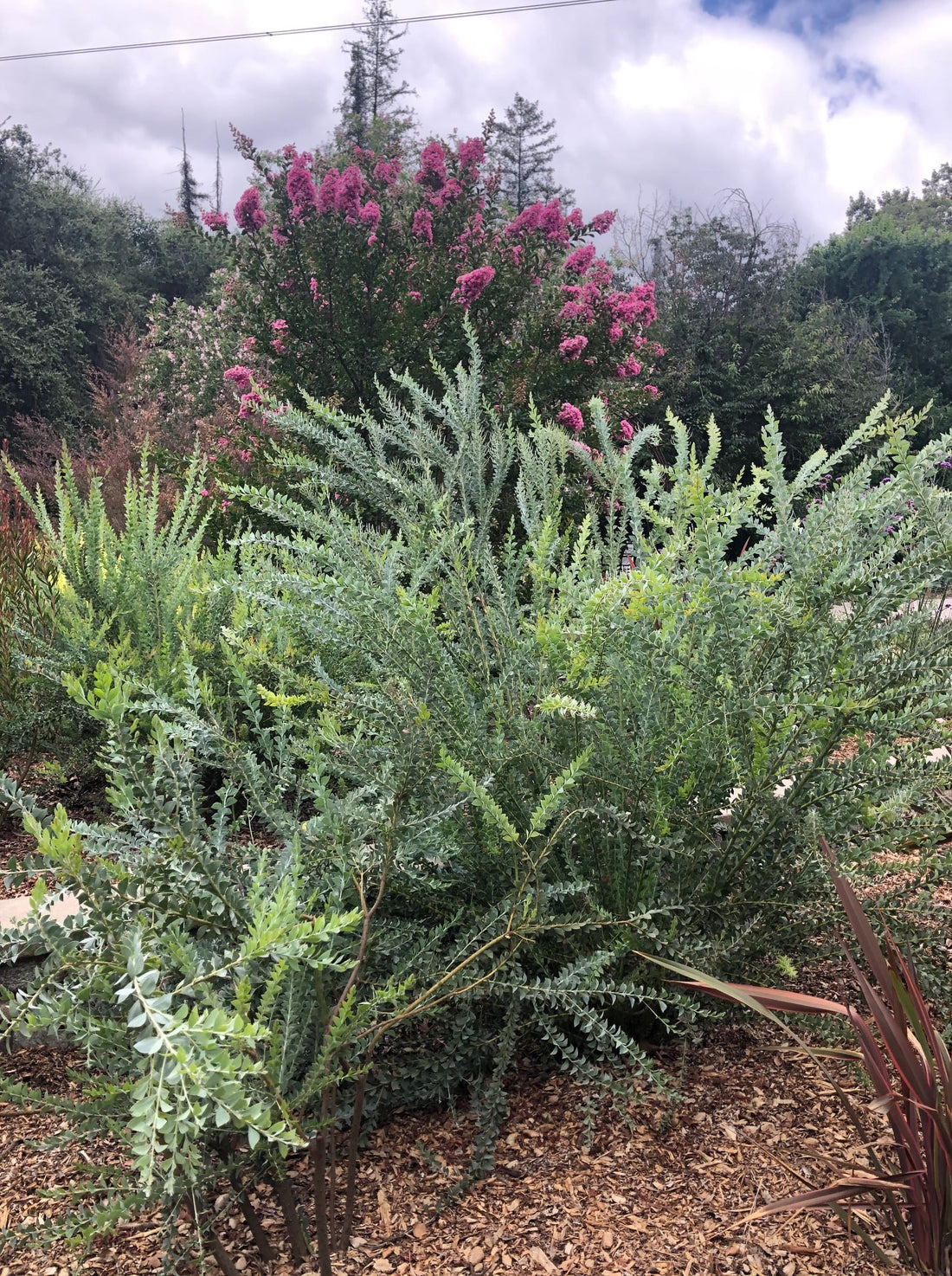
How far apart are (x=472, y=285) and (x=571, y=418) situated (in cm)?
137

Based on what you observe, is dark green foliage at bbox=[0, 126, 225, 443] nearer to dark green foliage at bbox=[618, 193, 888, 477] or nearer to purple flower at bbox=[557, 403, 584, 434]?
dark green foliage at bbox=[618, 193, 888, 477]

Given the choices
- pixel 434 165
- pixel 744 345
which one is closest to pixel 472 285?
pixel 434 165

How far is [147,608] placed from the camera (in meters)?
3.05

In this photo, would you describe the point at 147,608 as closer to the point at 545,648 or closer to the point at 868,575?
the point at 545,648

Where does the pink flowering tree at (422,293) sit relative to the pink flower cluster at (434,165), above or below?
below

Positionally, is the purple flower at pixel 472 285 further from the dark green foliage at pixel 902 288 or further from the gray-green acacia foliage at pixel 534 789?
the dark green foliage at pixel 902 288

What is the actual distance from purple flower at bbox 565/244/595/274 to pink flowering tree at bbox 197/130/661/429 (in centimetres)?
1

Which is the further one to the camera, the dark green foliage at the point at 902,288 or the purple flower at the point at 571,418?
the dark green foliage at the point at 902,288

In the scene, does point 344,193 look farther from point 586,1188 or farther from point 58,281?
point 58,281

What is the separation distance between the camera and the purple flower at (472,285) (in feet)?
23.2

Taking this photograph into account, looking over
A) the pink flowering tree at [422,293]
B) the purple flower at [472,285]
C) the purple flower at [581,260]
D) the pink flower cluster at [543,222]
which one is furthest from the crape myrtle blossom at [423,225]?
the purple flower at [581,260]

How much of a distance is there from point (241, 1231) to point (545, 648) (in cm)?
103

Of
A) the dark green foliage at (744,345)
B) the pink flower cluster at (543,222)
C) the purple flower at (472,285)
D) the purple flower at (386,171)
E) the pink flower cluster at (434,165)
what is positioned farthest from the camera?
the dark green foliage at (744,345)

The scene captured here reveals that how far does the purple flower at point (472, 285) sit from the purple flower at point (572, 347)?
77 cm
